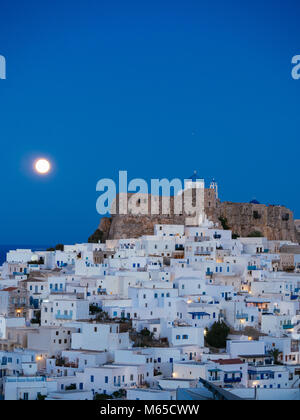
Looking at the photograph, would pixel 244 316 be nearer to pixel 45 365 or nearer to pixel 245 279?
pixel 245 279

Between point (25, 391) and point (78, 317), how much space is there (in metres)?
5.63

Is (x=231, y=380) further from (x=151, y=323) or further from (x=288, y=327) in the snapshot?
(x=288, y=327)

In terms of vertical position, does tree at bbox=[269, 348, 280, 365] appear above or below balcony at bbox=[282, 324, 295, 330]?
below

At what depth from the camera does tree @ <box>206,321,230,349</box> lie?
23.8 metres

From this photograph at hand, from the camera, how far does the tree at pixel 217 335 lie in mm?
23844

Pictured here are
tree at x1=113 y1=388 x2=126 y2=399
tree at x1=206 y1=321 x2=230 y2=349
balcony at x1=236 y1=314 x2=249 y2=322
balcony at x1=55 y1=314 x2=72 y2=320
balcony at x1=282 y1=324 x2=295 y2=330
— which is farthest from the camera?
balcony at x1=282 y1=324 x2=295 y2=330

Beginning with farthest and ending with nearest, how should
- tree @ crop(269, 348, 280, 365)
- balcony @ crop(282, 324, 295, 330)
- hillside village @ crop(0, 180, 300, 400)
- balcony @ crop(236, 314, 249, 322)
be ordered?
1. balcony @ crop(282, 324, 295, 330)
2. balcony @ crop(236, 314, 249, 322)
3. tree @ crop(269, 348, 280, 365)
4. hillside village @ crop(0, 180, 300, 400)

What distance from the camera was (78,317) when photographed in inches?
958

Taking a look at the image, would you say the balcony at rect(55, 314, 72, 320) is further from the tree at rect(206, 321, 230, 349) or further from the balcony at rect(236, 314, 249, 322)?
the balcony at rect(236, 314, 249, 322)

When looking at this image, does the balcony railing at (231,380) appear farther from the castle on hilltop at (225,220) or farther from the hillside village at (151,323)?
the castle on hilltop at (225,220)

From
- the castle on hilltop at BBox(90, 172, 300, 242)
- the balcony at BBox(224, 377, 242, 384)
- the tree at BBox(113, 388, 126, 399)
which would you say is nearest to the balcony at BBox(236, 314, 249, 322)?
the balcony at BBox(224, 377, 242, 384)

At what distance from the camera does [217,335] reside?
24031 millimetres

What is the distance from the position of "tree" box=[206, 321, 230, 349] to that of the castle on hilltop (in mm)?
14055

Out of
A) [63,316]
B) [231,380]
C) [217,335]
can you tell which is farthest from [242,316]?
[63,316]
